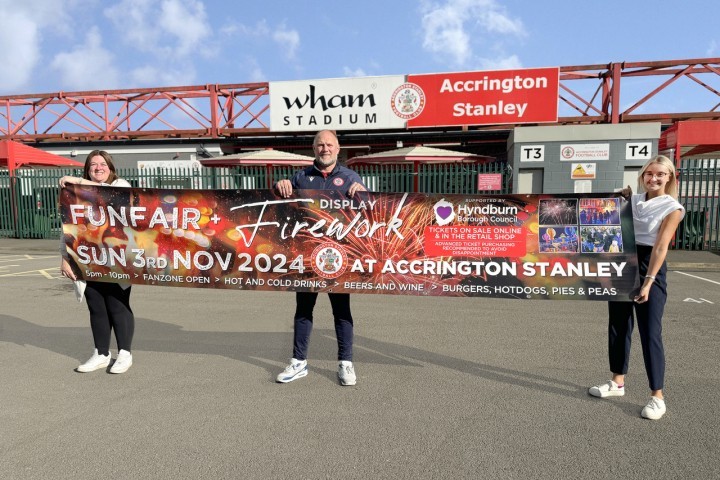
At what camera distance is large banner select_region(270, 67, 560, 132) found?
14188 millimetres

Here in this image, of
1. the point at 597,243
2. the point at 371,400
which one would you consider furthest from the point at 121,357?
the point at 597,243

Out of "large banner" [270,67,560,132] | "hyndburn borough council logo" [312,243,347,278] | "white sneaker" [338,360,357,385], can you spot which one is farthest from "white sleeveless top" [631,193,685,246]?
"large banner" [270,67,560,132]

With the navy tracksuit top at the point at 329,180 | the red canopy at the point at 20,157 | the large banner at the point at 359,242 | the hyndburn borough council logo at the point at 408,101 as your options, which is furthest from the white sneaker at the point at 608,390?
the red canopy at the point at 20,157

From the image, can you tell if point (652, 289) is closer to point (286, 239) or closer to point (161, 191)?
point (286, 239)

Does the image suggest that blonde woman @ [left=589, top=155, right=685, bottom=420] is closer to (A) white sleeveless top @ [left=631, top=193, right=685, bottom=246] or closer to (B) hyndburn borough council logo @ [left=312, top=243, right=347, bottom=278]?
(A) white sleeveless top @ [left=631, top=193, right=685, bottom=246]

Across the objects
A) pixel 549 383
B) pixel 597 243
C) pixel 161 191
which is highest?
pixel 161 191

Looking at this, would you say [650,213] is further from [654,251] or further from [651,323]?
[651,323]

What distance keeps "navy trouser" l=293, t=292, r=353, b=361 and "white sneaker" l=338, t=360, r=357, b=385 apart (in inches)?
1.8

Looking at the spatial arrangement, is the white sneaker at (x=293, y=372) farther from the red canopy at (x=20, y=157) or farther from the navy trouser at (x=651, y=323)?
the red canopy at (x=20, y=157)

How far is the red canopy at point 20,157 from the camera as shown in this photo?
46.8ft

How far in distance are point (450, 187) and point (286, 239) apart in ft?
36.4

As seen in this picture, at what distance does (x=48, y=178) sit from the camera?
50.3ft

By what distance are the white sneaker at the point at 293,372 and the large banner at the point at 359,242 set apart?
1.93 feet

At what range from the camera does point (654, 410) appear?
289 cm
